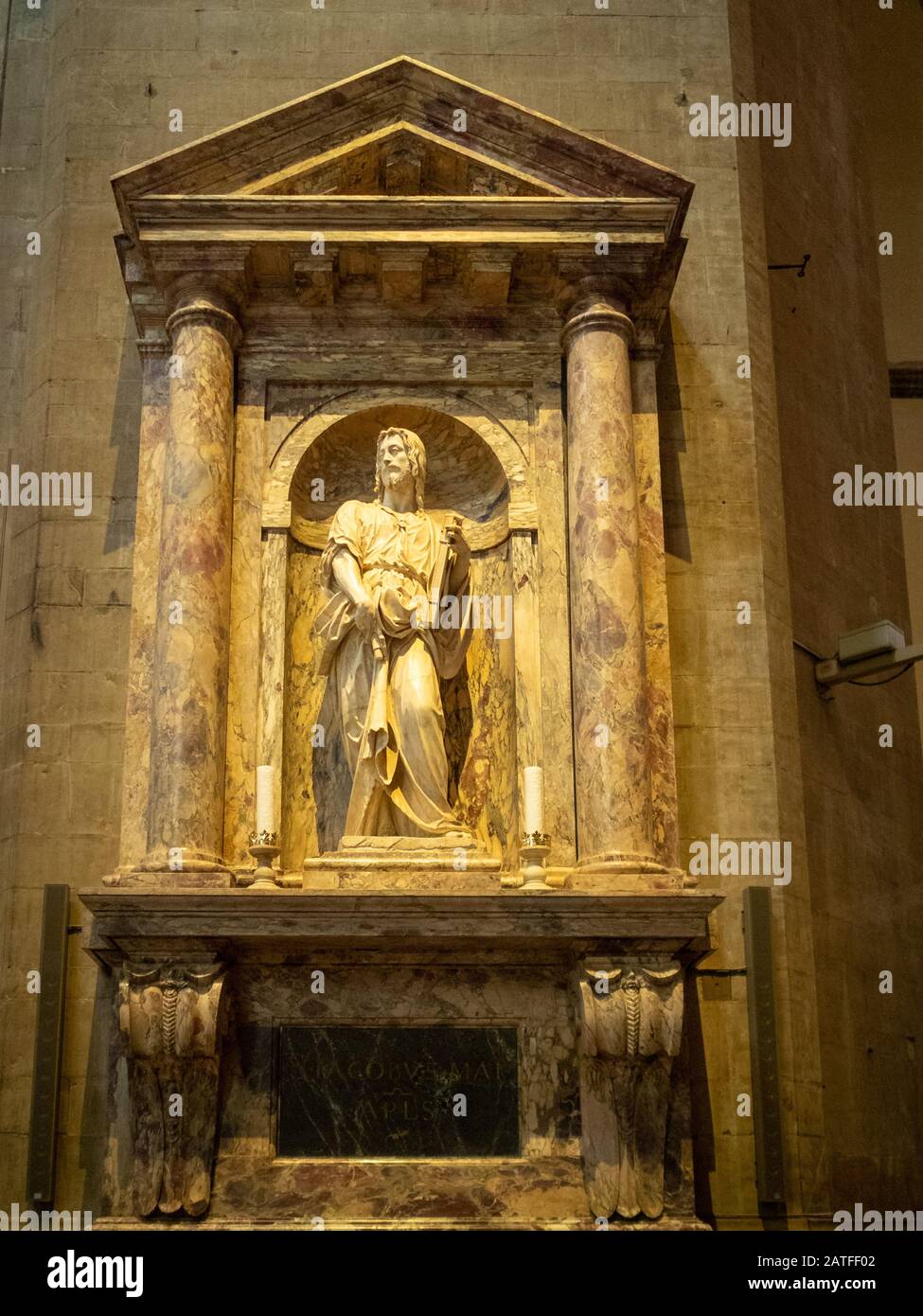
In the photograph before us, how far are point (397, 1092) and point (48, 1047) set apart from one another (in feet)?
6.89

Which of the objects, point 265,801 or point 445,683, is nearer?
point 265,801

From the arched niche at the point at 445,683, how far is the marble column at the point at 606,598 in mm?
555

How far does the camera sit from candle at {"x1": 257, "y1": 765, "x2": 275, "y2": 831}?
8016 millimetres

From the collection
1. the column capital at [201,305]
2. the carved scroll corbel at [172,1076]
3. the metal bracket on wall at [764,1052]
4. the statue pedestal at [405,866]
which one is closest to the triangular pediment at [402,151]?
the column capital at [201,305]

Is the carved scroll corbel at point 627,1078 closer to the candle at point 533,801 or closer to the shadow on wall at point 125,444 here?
the candle at point 533,801

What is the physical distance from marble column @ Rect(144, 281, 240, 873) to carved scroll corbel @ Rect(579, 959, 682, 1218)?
2.06 metres

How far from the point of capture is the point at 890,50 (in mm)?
14617

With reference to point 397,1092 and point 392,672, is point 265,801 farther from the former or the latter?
point 397,1092

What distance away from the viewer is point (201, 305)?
892cm

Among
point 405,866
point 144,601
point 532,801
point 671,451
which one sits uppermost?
point 671,451

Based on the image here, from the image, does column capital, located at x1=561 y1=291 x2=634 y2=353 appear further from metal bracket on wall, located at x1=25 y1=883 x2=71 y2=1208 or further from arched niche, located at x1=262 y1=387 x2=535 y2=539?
metal bracket on wall, located at x1=25 y1=883 x2=71 y2=1208

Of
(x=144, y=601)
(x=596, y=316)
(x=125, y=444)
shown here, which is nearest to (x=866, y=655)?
(x=596, y=316)

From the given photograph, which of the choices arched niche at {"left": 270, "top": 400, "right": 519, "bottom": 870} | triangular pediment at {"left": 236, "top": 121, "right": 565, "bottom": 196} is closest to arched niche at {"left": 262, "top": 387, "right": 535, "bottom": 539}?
arched niche at {"left": 270, "top": 400, "right": 519, "bottom": 870}
